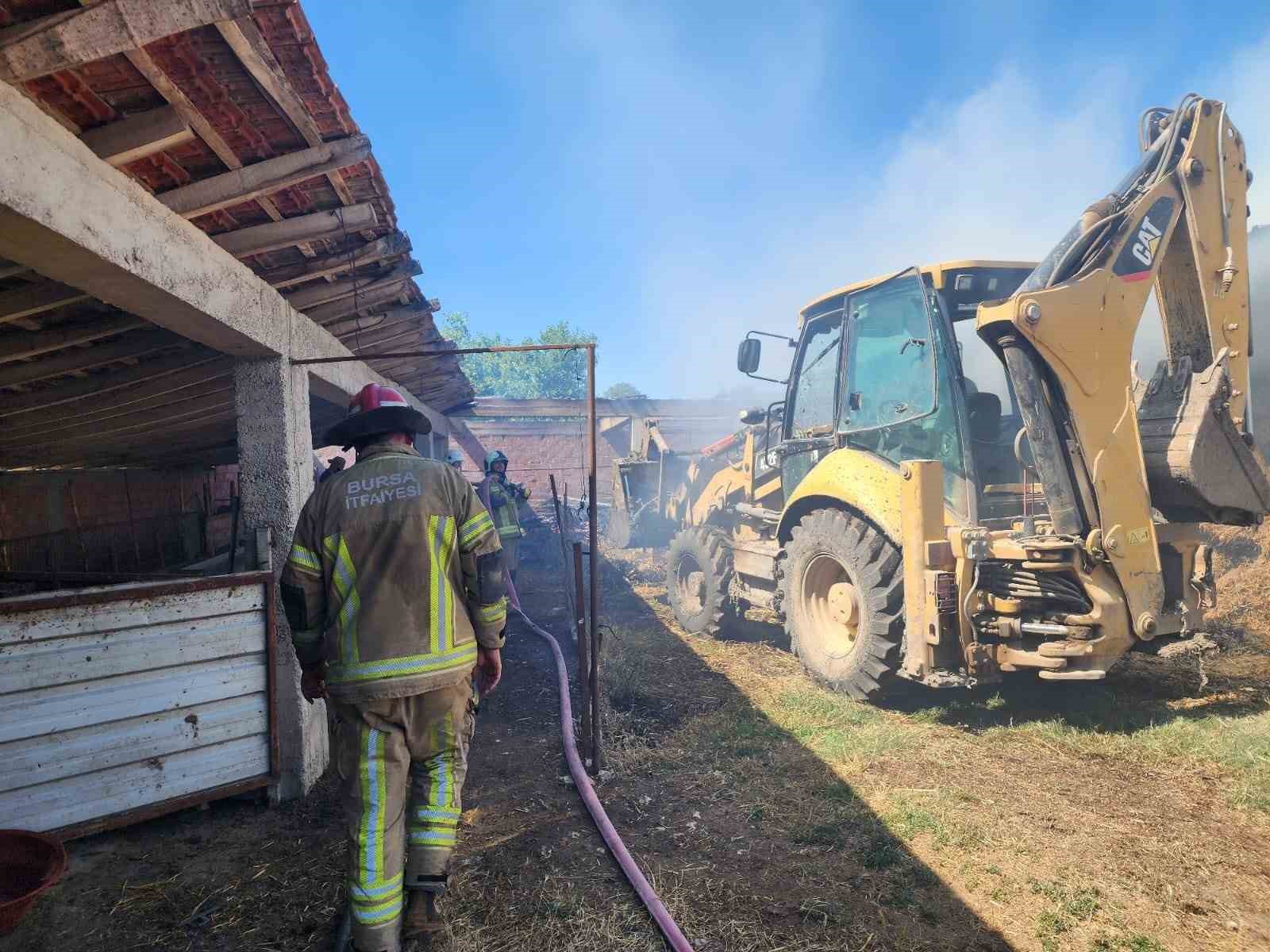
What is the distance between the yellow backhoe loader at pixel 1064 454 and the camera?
148 inches

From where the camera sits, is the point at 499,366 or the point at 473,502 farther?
the point at 499,366

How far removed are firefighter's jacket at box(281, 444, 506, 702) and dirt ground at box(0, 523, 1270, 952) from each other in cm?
106

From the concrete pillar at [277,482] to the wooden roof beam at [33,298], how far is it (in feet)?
2.66

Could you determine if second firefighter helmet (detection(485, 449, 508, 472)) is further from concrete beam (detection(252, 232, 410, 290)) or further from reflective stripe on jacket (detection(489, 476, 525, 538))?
concrete beam (detection(252, 232, 410, 290))

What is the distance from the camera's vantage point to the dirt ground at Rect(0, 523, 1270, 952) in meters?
2.52

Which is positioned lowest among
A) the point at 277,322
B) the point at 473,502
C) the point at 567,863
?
the point at 567,863

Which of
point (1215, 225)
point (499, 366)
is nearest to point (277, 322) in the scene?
point (1215, 225)

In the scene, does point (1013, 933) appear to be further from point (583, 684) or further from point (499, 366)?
point (499, 366)

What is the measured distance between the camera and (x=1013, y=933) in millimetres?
2426

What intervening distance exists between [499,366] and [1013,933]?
5766 cm

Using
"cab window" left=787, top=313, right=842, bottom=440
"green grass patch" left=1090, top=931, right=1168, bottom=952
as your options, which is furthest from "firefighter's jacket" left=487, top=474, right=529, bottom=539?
"green grass patch" left=1090, top=931, right=1168, bottom=952

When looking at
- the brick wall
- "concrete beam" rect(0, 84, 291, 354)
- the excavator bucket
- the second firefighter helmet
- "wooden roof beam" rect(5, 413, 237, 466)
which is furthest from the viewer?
the brick wall

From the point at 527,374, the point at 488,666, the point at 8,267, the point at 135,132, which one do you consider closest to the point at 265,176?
the point at 135,132

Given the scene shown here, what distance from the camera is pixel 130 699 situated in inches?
122
